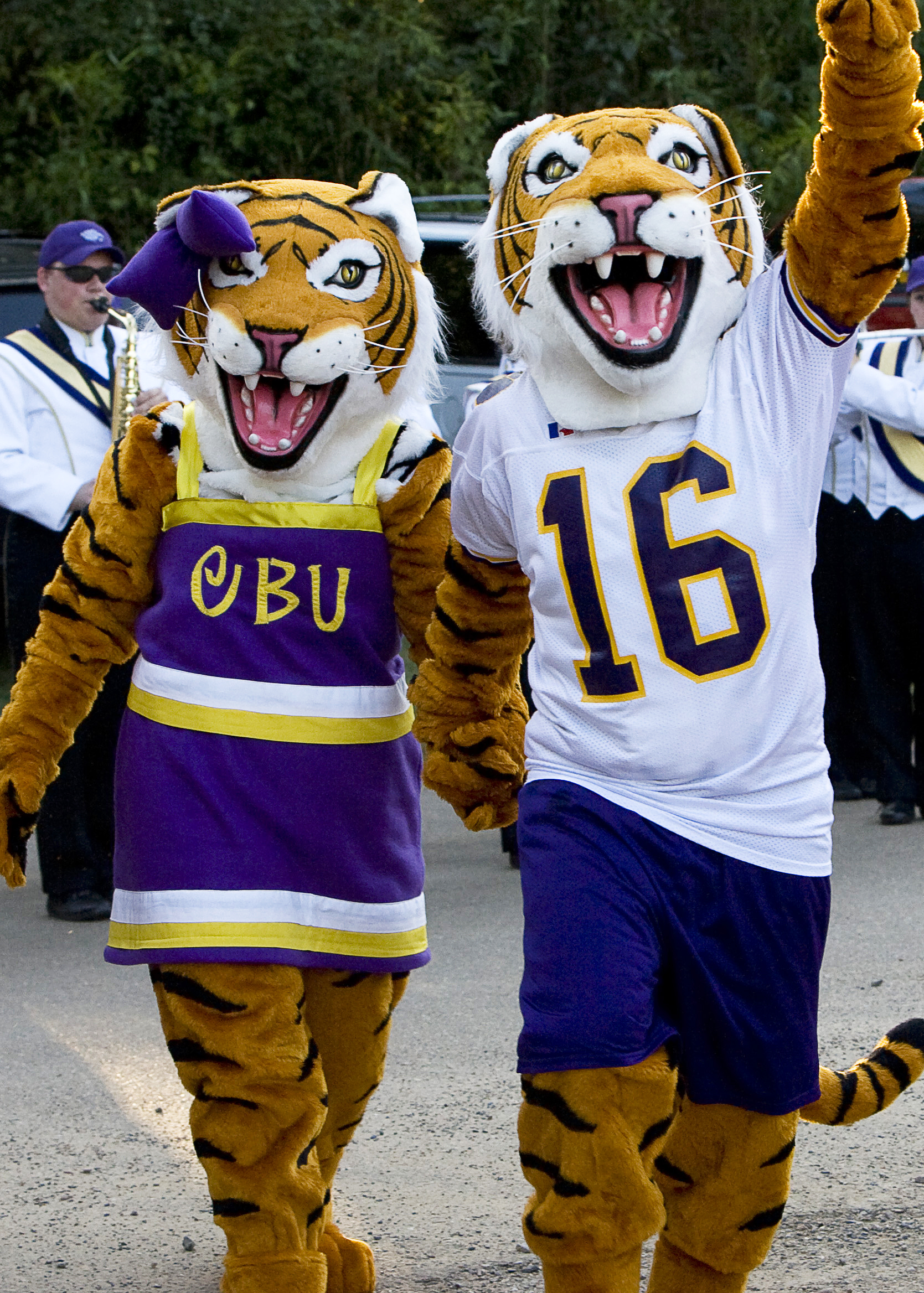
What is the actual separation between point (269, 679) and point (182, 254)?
80cm

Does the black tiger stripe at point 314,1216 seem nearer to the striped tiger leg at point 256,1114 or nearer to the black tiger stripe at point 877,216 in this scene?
the striped tiger leg at point 256,1114

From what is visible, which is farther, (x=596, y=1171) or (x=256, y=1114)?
(x=256, y=1114)

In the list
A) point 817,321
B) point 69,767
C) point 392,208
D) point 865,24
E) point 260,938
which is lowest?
point 69,767

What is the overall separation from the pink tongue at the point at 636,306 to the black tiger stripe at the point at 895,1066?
134 centimetres

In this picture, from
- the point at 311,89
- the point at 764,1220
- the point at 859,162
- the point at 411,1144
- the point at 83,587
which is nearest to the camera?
the point at 859,162

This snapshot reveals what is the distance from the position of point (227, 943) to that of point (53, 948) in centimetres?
260

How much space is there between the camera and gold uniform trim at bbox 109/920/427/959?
10.2 feet

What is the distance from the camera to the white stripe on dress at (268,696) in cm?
321

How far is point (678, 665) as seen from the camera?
2.81 meters

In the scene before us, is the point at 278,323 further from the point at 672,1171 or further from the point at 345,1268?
the point at 345,1268

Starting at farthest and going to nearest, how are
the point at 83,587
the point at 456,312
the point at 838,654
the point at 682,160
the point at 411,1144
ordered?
the point at 456,312, the point at 838,654, the point at 411,1144, the point at 83,587, the point at 682,160

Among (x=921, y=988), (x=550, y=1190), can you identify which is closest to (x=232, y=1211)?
(x=550, y=1190)

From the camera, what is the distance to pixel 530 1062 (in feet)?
8.81

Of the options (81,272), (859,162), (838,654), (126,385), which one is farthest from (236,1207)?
(838,654)
